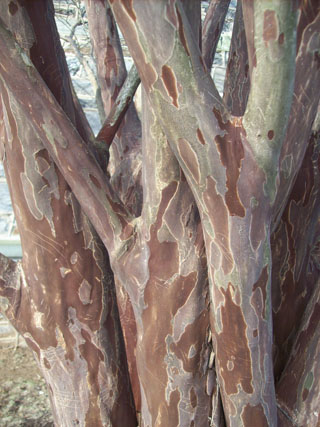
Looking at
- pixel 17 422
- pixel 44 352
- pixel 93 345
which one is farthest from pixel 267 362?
pixel 17 422

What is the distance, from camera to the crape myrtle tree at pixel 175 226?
1.00m

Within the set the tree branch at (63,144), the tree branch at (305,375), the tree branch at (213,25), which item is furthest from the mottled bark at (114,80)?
the tree branch at (305,375)

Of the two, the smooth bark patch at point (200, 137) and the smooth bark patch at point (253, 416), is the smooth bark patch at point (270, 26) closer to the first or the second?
the smooth bark patch at point (200, 137)

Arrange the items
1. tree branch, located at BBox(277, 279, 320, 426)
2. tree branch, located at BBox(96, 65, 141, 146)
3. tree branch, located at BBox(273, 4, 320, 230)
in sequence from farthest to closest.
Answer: tree branch, located at BBox(96, 65, 141, 146) → tree branch, located at BBox(277, 279, 320, 426) → tree branch, located at BBox(273, 4, 320, 230)

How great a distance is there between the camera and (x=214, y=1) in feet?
6.51

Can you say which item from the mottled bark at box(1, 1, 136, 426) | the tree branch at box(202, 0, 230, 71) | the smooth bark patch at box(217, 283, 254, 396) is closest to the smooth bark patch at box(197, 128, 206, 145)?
the smooth bark patch at box(217, 283, 254, 396)

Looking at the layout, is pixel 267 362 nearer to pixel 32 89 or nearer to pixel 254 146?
pixel 254 146

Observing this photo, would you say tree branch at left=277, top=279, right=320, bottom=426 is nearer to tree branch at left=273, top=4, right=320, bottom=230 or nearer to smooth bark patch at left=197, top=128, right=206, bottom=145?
tree branch at left=273, top=4, right=320, bottom=230

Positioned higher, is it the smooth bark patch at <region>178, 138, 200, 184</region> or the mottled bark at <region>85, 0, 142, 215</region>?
the mottled bark at <region>85, 0, 142, 215</region>

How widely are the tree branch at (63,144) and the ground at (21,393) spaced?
1.74m

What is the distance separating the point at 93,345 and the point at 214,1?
131 centimetres

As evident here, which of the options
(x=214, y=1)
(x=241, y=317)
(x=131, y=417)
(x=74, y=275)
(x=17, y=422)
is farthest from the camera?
(x=17, y=422)

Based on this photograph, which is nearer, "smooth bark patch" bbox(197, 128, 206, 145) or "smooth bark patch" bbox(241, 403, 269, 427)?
"smooth bark patch" bbox(197, 128, 206, 145)

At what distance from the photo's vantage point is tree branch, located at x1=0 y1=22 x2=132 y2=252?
1131 millimetres
